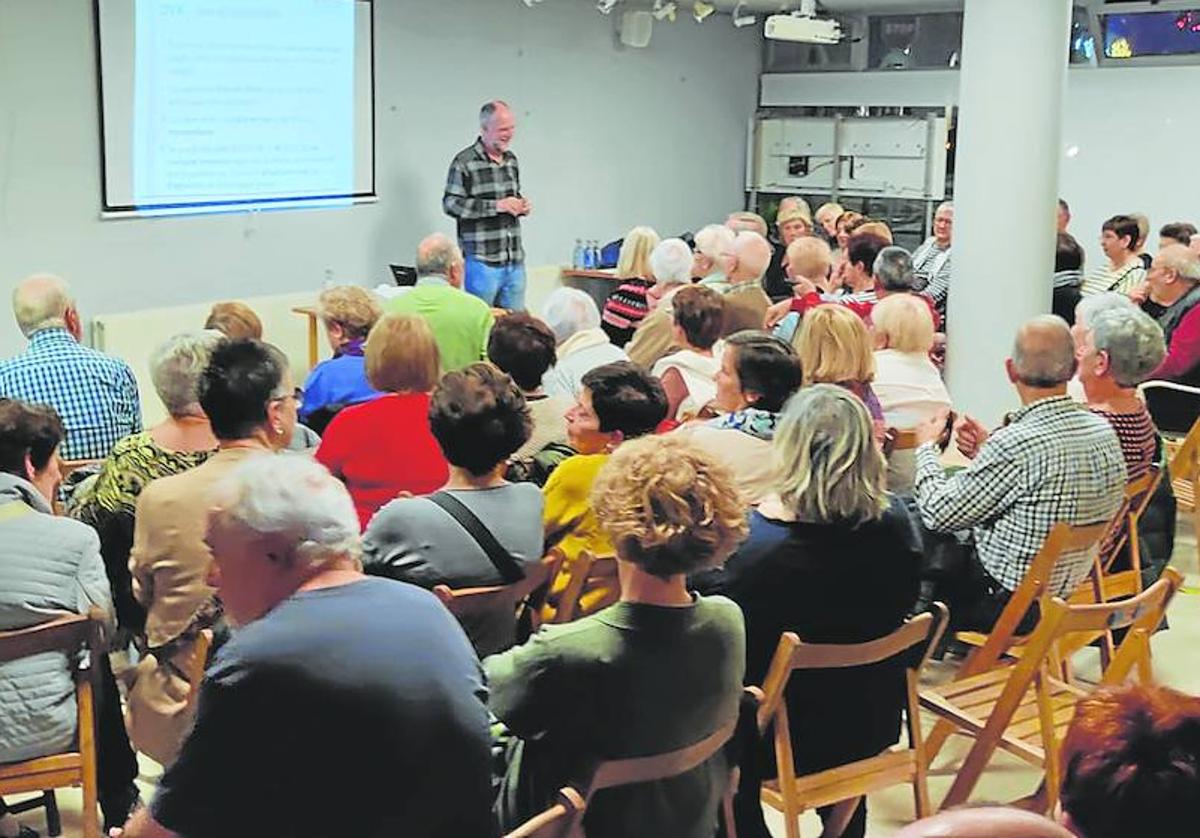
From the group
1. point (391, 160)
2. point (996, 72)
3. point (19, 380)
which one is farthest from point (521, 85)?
point (19, 380)

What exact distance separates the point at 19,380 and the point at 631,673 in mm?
2726

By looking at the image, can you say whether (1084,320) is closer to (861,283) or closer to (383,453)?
(861,283)

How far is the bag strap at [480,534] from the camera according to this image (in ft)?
9.33

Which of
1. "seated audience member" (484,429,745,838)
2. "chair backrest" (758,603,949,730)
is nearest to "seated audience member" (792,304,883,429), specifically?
"chair backrest" (758,603,949,730)

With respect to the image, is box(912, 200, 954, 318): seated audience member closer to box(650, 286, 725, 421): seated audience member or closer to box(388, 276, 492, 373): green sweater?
box(388, 276, 492, 373): green sweater

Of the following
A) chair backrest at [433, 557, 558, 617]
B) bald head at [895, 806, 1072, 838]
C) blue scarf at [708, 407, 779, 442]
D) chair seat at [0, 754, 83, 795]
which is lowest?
chair seat at [0, 754, 83, 795]

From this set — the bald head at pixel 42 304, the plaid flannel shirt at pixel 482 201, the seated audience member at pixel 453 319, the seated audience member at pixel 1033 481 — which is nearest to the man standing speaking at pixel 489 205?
the plaid flannel shirt at pixel 482 201

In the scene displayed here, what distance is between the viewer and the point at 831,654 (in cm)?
266

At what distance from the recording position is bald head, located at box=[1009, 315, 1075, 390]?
3678mm

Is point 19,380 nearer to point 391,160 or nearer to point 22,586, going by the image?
point 22,586

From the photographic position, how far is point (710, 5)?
9859 millimetres

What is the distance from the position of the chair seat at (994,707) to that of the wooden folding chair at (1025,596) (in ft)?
0.17

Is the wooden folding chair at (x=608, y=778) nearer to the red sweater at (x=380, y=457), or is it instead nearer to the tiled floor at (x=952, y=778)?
the tiled floor at (x=952, y=778)

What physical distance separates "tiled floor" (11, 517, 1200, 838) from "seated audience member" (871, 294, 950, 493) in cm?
87
